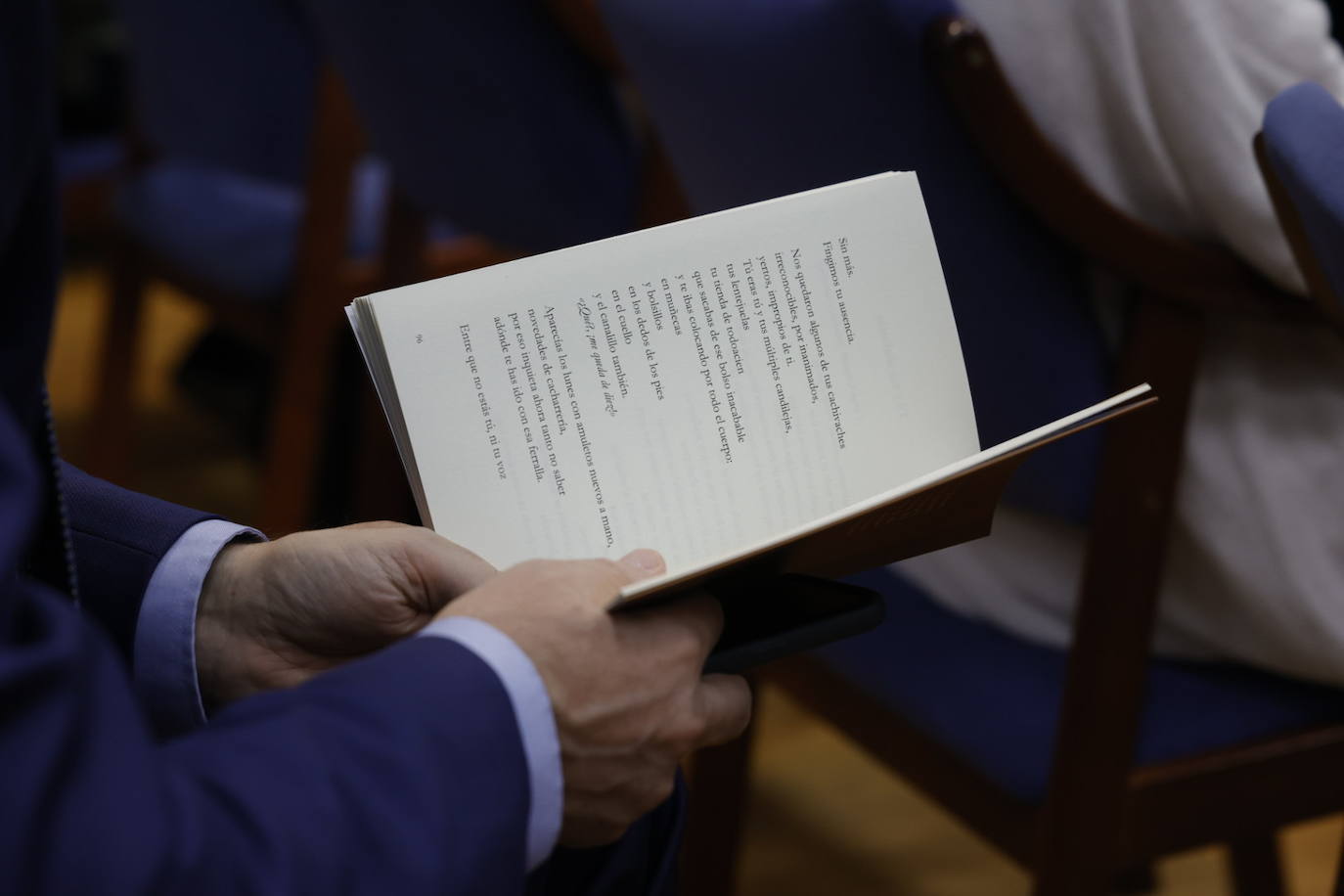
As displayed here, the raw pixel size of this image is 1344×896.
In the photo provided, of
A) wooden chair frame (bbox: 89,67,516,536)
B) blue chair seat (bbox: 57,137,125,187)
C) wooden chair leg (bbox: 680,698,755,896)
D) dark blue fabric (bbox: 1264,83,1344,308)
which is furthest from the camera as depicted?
blue chair seat (bbox: 57,137,125,187)

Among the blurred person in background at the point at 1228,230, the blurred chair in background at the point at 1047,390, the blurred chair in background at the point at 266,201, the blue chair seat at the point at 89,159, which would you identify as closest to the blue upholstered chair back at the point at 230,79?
the blurred chair in background at the point at 266,201

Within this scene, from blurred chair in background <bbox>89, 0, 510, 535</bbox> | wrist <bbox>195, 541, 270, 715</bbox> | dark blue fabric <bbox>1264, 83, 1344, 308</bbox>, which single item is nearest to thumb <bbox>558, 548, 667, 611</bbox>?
wrist <bbox>195, 541, 270, 715</bbox>

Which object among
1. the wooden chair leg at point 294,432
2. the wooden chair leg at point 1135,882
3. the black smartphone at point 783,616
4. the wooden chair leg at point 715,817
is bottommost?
the wooden chair leg at point 1135,882

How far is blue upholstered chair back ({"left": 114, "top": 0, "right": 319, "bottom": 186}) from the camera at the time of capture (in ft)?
5.40

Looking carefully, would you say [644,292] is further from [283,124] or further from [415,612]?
[283,124]

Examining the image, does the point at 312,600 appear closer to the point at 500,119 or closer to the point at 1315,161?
the point at 1315,161

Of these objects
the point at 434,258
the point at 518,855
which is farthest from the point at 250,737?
the point at 434,258

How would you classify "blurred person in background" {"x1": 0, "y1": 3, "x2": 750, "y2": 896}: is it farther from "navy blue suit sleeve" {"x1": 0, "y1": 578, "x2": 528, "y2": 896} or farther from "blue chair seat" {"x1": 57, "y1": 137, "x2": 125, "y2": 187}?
"blue chair seat" {"x1": 57, "y1": 137, "x2": 125, "y2": 187}

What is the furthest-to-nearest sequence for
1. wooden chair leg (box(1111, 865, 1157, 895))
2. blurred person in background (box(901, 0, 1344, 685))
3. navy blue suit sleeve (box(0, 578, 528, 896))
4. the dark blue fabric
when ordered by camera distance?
1. wooden chair leg (box(1111, 865, 1157, 895))
2. blurred person in background (box(901, 0, 1344, 685))
3. the dark blue fabric
4. navy blue suit sleeve (box(0, 578, 528, 896))

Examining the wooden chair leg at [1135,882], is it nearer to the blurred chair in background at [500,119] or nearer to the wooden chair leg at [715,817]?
the wooden chair leg at [715,817]

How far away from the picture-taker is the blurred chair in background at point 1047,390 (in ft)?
2.42

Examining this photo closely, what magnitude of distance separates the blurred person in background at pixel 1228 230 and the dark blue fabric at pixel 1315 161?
11 cm

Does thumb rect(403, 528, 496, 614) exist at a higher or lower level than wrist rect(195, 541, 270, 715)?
higher

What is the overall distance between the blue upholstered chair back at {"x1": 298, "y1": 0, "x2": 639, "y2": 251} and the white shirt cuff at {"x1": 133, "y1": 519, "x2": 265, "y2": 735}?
0.76 m
